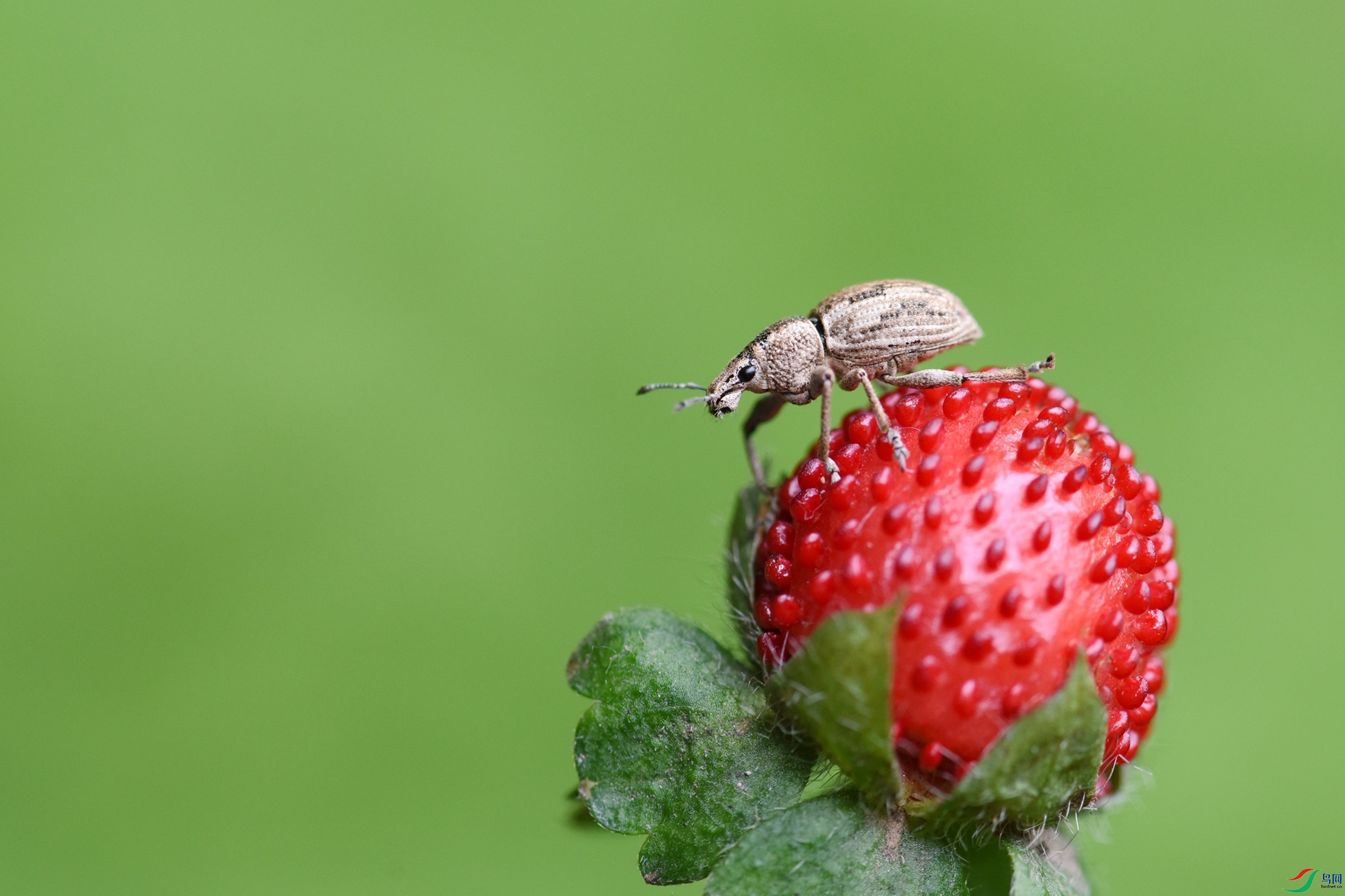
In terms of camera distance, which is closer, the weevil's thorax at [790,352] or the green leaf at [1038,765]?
the green leaf at [1038,765]

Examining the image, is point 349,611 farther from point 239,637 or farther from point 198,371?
point 198,371

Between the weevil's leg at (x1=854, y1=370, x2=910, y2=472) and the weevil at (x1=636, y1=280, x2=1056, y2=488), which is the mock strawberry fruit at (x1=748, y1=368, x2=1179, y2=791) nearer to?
the weevil's leg at (x1=854, y1=370, x2=910, y2=472)

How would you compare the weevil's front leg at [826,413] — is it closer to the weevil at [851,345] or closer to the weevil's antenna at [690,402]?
the weevil at [851,345]

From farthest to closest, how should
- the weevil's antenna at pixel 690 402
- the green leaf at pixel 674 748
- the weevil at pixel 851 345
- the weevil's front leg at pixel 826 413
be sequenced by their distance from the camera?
1. the weevil's antenna at pixel 690 402
2. the weevil at pixel 851 345
3. the weevil's front leg at pixel 826 413
4. the green leaf at pixel 674 748

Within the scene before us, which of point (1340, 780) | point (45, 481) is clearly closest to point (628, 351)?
point (45, 481)

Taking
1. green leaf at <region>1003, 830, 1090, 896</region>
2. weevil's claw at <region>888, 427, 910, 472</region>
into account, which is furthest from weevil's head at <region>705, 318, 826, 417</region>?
green leaf at <region>1003, 830, 1090, 896</region>

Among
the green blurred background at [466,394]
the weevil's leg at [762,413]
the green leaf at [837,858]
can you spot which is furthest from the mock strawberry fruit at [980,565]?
the green blurred background at [466,394]
